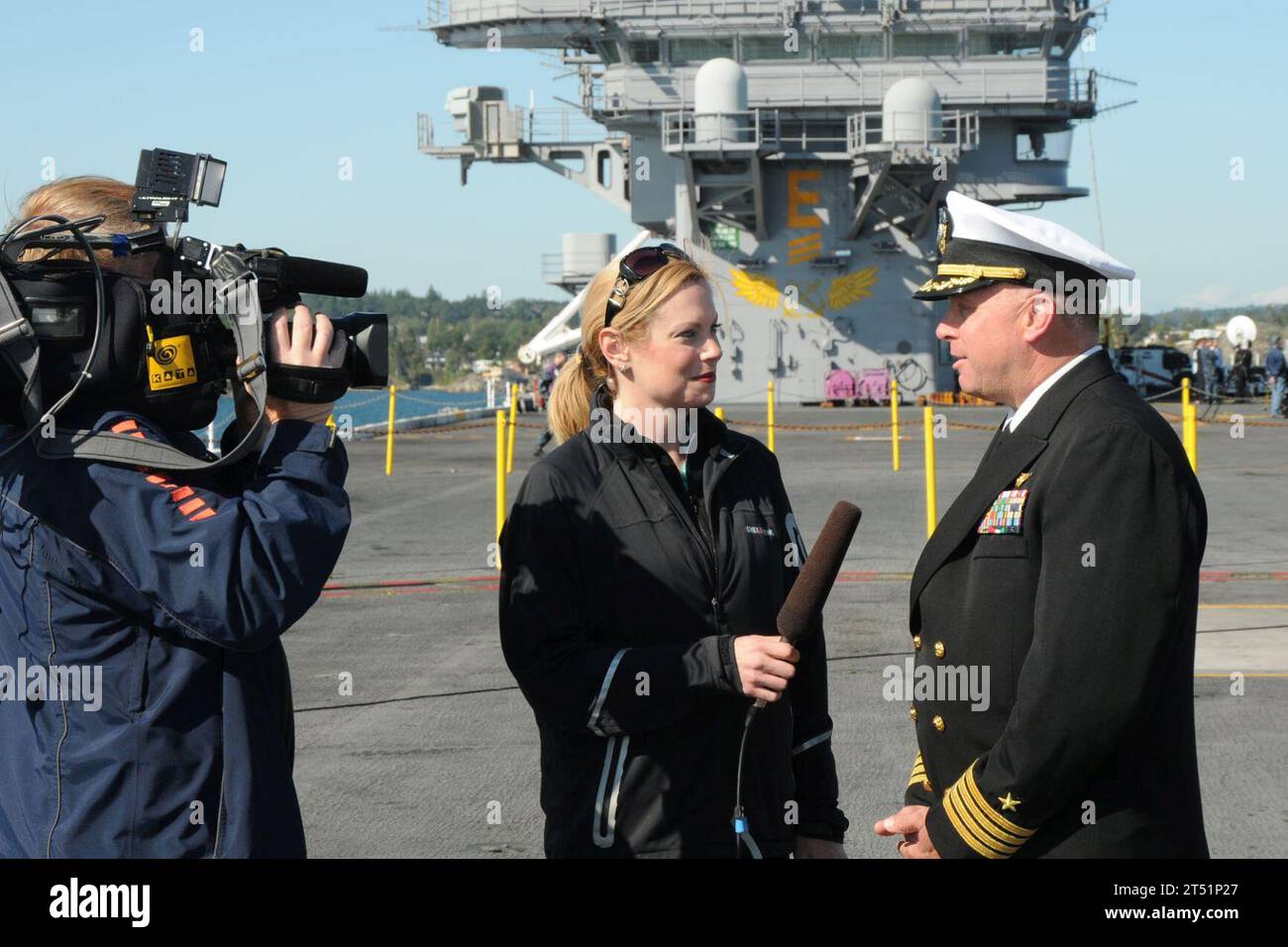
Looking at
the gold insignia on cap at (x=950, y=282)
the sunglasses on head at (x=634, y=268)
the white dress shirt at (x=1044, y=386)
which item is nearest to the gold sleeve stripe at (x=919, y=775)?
the white dress shirt at (x=1044, y=386)

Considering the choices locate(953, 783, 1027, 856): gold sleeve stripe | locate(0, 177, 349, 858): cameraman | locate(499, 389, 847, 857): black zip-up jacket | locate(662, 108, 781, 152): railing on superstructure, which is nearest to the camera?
locate(0, 177, 349, 858): cameraman

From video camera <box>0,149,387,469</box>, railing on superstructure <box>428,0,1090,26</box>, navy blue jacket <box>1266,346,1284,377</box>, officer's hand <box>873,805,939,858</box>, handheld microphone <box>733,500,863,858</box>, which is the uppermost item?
railing on superstructure <box>428,0,1090,26</box>

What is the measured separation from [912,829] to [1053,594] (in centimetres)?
65

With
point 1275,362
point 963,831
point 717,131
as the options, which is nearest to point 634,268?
point 963,831

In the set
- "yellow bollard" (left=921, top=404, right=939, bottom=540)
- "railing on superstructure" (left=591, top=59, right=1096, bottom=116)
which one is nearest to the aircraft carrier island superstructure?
"railing on superstructure" (left=591, top=59, right=1096, bottom=116)

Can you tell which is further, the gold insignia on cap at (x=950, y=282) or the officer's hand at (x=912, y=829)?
the gold insignia on cap at (x=950, y=282)

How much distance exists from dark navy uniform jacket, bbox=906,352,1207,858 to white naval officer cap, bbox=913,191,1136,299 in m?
0.22

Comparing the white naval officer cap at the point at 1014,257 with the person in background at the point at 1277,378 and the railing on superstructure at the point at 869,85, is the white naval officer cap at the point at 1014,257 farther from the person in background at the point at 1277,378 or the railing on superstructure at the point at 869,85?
the railing on superstructure at the point at 869,85

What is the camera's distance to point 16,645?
2986mm

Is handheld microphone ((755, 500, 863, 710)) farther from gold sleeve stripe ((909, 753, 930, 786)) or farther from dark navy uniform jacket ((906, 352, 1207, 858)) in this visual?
gold sleeve stripe ((909, 753, 930, 786))

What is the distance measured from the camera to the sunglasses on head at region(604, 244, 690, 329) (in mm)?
3875

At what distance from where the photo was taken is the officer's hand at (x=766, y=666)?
11.0 ft
